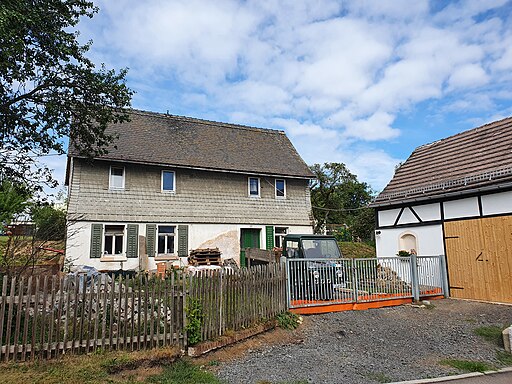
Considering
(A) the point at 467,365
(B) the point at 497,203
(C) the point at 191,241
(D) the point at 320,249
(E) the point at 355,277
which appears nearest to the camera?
(A) the point at 467,365

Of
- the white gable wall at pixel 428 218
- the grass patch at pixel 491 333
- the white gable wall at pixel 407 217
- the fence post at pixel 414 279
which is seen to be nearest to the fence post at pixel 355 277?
the fence post at pixel 414 279

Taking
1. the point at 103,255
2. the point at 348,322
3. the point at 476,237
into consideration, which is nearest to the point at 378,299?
the point at 348,322

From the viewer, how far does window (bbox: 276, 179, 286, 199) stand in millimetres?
20928

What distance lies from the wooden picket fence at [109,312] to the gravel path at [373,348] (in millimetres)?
1020

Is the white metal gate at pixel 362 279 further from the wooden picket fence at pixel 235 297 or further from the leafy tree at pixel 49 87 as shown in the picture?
the leafy tree at pixel 49 87

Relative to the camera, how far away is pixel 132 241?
1659cm

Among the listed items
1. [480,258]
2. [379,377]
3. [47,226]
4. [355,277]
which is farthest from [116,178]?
[480,258]

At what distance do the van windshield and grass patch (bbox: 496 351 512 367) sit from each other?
17.1 ft

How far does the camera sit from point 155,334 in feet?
20.9

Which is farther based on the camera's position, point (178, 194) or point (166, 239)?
point (178, 194)

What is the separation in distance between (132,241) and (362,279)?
10.9m

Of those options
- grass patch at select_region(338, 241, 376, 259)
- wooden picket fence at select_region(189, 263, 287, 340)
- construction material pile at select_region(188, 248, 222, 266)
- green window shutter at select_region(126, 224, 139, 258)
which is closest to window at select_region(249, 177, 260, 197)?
construction material pile at select_region(188, 248, 222, 266)

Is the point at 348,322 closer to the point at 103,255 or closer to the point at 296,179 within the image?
the point at 103,255

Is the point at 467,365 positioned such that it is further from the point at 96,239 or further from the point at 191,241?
the point at 96,239
